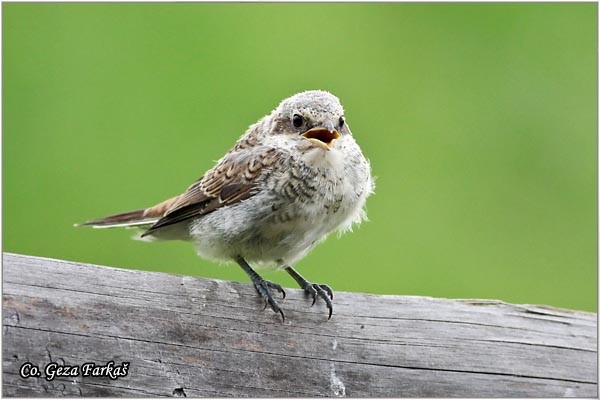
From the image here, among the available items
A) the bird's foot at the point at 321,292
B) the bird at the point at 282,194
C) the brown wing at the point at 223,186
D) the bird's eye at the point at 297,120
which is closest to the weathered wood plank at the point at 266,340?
the bird's foot at the point at 321,292

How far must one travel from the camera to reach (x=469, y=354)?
10.9 feet

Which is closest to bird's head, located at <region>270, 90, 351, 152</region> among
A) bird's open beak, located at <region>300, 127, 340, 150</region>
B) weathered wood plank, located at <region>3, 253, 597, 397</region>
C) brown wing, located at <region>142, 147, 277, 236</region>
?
→ bird's open beak, located at <region>300, 127, 340, 150</region>

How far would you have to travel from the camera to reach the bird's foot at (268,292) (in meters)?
3.24

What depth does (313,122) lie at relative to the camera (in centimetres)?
392

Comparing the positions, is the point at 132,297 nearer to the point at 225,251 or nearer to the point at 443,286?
the point at 225,251

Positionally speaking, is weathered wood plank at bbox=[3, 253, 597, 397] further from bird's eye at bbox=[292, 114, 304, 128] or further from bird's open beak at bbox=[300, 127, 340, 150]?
bird's eye at bbox=[292, 114, 304, 128]

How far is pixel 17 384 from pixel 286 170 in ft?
5.33

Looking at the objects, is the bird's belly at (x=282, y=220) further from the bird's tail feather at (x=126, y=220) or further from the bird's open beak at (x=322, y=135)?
the bird's tail feather at (x=126, y=220)

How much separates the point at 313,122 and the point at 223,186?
1.86 ft

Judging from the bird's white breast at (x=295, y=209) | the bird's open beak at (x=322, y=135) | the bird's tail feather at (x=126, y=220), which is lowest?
the bird's tail feather at (x=126, y=220)

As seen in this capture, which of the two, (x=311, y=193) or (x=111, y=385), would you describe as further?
(x=311, y=193)

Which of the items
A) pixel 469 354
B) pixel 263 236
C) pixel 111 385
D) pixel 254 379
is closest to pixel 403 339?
pixel 469 354

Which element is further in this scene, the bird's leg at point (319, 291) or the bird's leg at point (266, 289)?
the bird's leg at point (319, 291)

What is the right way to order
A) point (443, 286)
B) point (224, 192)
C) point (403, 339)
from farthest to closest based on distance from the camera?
point (443, 286) → point (224, 192) → point (403, 339)
